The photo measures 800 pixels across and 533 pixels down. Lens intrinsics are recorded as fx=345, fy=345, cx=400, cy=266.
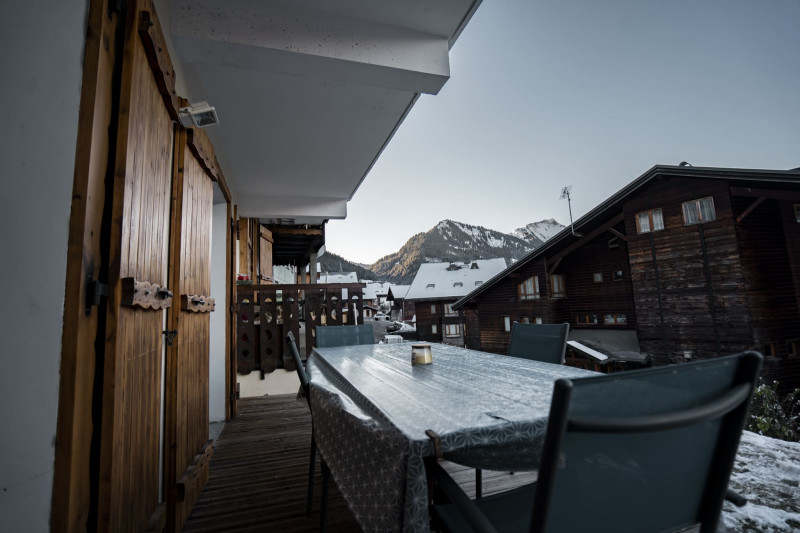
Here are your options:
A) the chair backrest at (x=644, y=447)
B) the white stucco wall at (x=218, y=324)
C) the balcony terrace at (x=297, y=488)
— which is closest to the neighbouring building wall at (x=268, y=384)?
the white stucco wall at (x=218, y=324)

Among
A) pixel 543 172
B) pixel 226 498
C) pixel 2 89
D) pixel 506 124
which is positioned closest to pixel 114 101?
pixel 2 89

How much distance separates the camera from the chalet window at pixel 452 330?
2555cm

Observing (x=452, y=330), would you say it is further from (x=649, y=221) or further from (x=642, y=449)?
(x=642, y=449)

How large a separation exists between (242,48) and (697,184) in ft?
45.1

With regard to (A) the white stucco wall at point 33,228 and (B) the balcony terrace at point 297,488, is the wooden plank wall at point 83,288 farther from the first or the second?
(B) the balcony terrace at point 297,488

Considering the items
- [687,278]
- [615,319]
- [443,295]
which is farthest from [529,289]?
[443,295]

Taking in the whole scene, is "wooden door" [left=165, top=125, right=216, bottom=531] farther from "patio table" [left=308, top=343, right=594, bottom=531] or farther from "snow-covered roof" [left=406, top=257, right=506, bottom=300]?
"snow-covered roof" [left=406, top=257, right=506, bottom=300]

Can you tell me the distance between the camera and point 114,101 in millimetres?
1112

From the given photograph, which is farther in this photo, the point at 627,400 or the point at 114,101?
the point at 114,101

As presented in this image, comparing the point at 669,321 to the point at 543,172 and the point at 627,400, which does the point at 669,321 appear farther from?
the point at 543,172

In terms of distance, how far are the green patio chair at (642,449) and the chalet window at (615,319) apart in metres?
15.7

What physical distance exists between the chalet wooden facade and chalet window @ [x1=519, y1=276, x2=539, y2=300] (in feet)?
1.96

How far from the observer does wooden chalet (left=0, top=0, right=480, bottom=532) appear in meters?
0.86

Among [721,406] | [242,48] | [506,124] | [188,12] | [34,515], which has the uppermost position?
[506,124]
